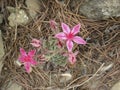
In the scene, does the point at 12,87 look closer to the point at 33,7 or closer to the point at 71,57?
the point at 71,57

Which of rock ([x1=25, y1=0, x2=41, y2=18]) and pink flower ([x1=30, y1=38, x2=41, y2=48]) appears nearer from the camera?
pink flower ([x1=30, y1=38, x2=41, y2=48])

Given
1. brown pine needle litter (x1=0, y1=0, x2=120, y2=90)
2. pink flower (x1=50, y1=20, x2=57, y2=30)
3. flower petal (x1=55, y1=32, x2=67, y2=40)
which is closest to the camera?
flower petal (x1=55, y1=32, x2=67, y2=40)

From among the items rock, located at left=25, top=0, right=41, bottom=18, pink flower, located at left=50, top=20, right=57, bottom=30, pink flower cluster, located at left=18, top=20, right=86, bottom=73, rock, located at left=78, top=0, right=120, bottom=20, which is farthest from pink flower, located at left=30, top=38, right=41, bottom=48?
rock, located at left=78, top=0, right=120, bottom=20

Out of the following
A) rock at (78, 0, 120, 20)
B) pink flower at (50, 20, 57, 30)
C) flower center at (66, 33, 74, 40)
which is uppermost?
rock at (78, 0, 120, 20)

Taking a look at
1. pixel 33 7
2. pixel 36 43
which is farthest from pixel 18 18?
pixel 36 43

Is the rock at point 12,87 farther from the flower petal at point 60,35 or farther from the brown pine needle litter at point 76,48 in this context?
the flower petal at point 60,35

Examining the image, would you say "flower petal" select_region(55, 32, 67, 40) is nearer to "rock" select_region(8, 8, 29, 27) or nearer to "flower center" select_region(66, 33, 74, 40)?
"flower center" select_region(66, 33, 74, 40)

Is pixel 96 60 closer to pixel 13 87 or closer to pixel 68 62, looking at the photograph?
pixel 68 62
